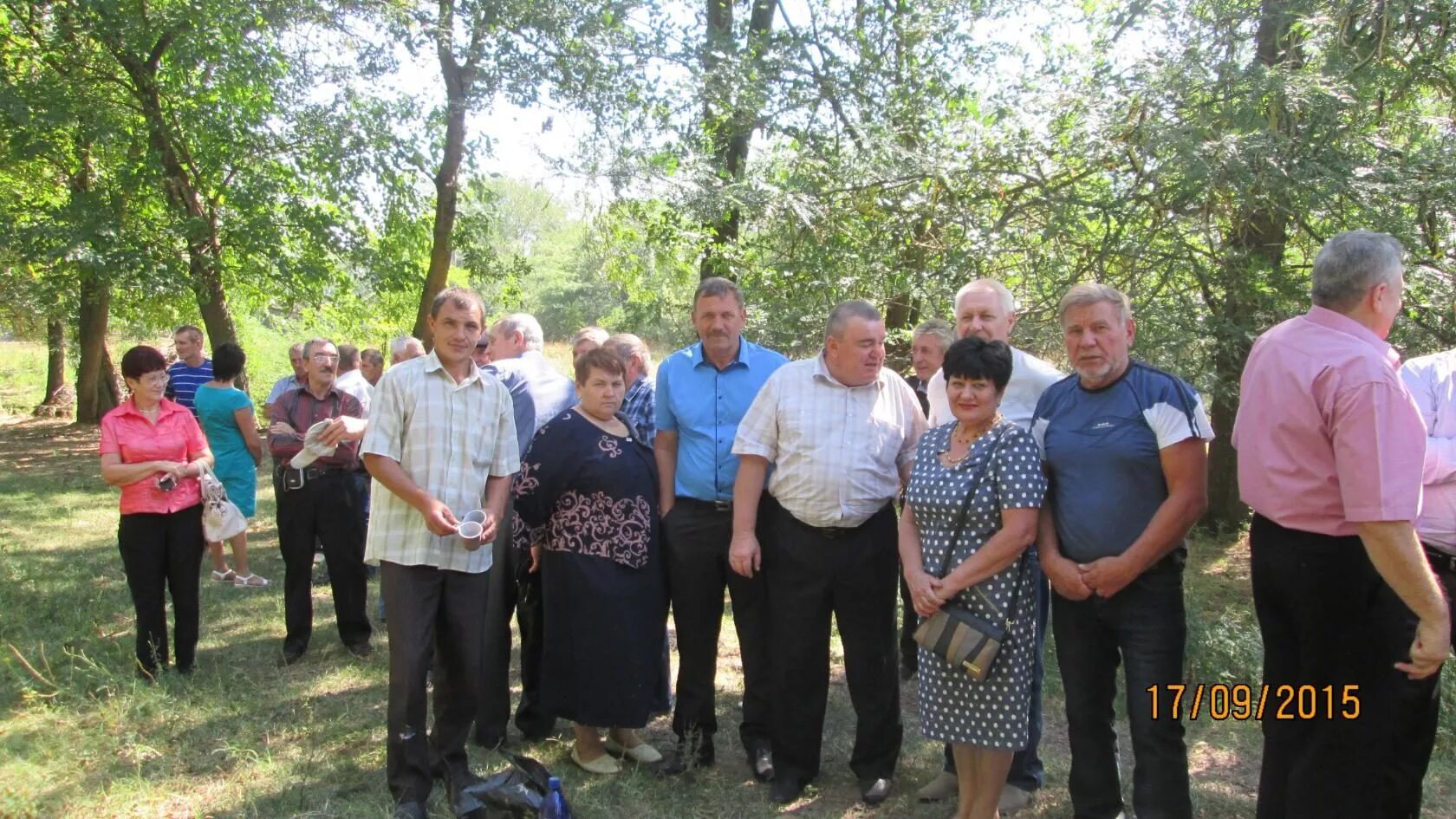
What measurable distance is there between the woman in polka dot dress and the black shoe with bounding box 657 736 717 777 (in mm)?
1140

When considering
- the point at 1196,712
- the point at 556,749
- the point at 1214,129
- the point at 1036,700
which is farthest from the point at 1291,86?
the point at 556,749

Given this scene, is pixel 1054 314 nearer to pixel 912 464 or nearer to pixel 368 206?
pixel 912 464

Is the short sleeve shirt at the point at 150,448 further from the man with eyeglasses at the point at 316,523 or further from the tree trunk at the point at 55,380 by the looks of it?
the tree trunk at the point at 55,380

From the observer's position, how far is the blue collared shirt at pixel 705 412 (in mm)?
4082

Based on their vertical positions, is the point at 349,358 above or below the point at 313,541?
above

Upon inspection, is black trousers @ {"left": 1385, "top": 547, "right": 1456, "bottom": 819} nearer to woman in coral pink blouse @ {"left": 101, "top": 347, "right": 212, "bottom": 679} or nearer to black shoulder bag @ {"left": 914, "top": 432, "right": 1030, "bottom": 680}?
black shoulder bag @ {"left": 914, "top": 432, "right": 1030, "bottom": 680}

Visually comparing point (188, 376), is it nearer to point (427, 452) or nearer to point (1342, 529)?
point (427, 452)

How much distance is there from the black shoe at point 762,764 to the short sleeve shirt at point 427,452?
4.55 ft

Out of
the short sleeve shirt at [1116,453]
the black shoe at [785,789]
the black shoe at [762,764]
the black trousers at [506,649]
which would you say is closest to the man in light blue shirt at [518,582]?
the black trousers at [506,649]

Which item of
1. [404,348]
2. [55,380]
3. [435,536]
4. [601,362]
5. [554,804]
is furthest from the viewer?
[55,380]

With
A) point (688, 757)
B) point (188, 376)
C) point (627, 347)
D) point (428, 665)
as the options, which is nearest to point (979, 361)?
point (627, 347)

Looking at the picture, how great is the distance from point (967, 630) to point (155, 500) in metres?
3.92

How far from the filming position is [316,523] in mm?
5551

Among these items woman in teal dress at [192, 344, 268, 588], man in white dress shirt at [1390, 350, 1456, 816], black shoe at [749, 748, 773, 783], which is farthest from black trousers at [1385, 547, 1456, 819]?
woman in teal dress at [192, 344, 268, 588]
